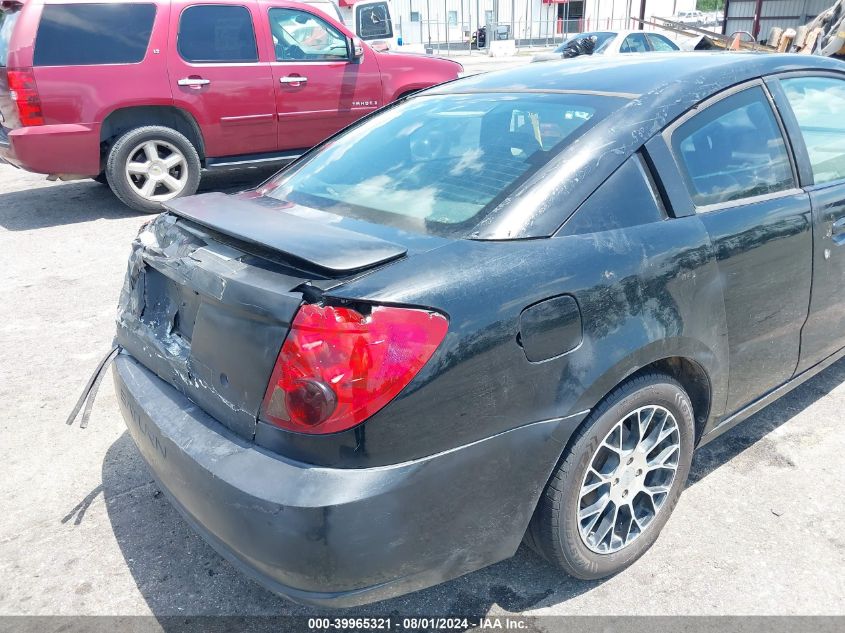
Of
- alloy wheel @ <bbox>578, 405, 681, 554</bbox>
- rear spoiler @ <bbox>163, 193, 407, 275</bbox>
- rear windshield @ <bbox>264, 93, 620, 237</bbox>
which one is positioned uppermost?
rear windshield @ <bbox>264, 93, 620, 237</bbox>

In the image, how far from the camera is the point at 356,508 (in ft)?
5.55

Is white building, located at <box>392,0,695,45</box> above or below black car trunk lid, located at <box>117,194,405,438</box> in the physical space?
above

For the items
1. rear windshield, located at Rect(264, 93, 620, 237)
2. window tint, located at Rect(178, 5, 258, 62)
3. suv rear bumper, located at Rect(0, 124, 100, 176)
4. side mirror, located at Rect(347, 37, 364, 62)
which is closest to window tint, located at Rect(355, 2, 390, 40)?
side mirror, located at Rect(347, 37, 364, 62)

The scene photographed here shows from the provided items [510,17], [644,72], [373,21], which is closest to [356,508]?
[644,72]

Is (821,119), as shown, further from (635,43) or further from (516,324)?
(635,43)

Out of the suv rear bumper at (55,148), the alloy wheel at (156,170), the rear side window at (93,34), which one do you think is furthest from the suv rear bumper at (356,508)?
the rear side window at (93,34)

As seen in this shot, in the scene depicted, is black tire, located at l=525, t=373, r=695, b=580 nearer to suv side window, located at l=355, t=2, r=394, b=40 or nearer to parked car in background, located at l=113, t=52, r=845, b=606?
parked car in background, located at l=113, t=52, r=845, b=606

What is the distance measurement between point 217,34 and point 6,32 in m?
1.89

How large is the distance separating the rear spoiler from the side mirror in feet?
19.3

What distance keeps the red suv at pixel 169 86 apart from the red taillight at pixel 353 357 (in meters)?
5.79

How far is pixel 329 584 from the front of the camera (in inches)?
69.0

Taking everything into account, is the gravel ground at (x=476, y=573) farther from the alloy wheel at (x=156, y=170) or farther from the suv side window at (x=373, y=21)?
the suv side window at (x=373, y=21)

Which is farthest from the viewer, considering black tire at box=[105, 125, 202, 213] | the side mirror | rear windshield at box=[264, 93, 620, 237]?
the side mirror

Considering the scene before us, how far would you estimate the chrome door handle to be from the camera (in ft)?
22.4
